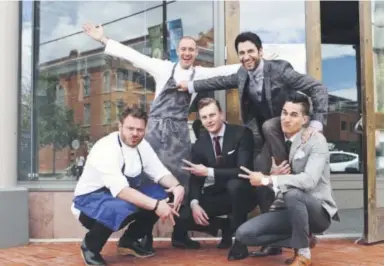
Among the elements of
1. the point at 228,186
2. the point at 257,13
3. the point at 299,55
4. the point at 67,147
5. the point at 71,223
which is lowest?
the point at 71,223

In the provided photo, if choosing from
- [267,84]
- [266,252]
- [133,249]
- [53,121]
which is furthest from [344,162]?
[53,121]

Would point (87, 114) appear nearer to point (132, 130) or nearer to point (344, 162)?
point (132, 130)

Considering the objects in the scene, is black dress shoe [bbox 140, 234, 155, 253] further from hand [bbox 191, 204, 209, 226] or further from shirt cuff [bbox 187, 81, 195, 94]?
shirt cuff [bbox 187, 81, 195, 94]

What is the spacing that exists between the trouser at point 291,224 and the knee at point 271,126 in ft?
1.57

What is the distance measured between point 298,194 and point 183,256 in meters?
1.13

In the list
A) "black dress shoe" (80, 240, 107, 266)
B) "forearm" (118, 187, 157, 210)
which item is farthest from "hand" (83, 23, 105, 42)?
"black dress shoe" (80, 240, 107, 266)

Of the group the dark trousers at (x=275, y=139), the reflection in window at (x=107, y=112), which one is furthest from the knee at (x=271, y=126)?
the reflection in window at (x=107, y=112)

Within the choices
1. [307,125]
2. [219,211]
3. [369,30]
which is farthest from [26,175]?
[369,30]

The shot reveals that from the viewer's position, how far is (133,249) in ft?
12.6

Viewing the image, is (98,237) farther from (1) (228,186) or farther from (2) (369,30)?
(2) (369,30)

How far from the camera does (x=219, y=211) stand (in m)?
3.87

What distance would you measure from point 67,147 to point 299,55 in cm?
245

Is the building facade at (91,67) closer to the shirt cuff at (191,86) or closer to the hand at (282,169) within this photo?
the shirt cuff at (191,86)

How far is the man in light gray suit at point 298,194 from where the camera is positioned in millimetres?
3225
